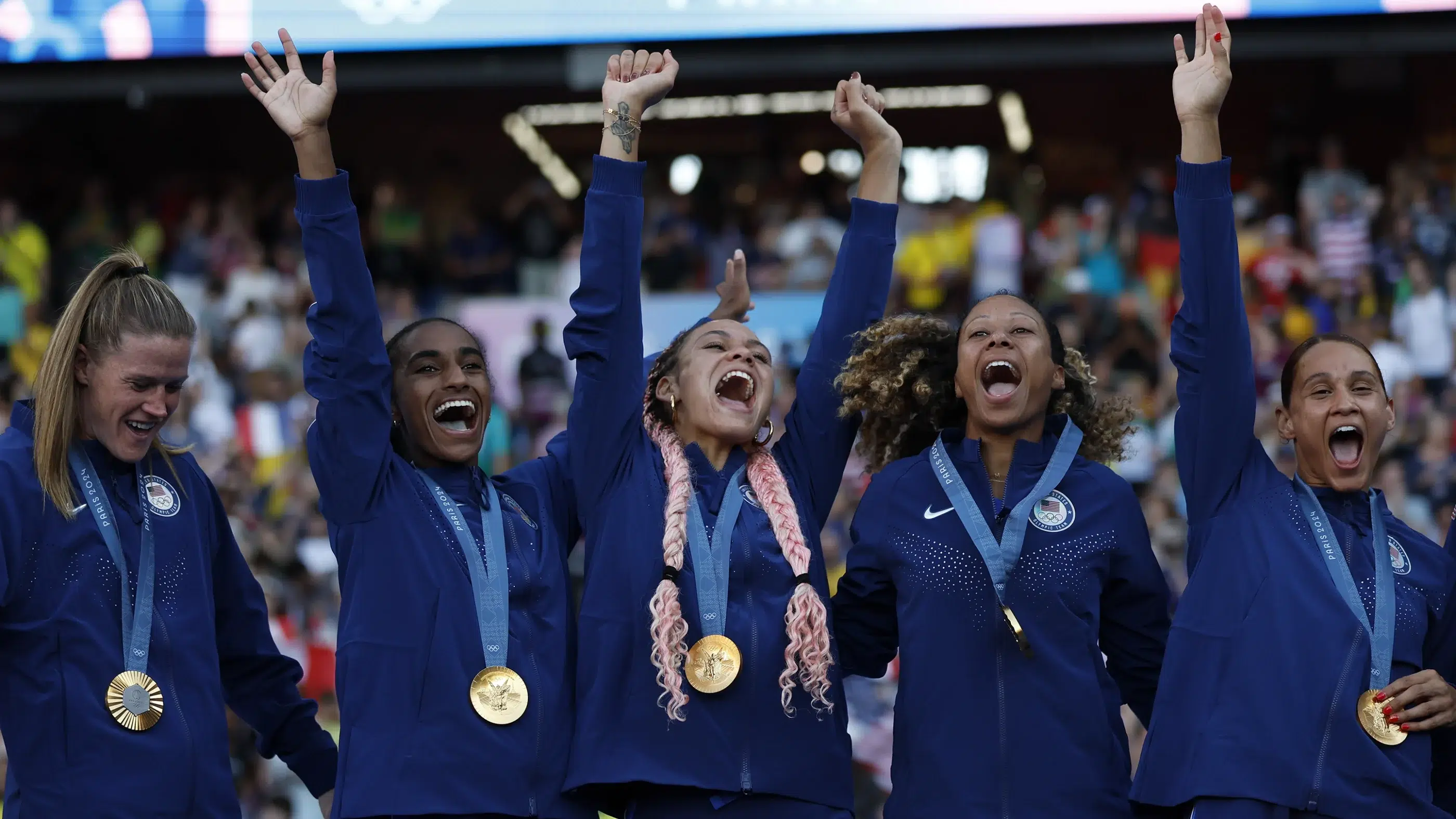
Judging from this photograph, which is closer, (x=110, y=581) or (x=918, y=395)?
(x=110, y=581)

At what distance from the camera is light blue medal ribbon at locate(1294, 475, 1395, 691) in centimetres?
389

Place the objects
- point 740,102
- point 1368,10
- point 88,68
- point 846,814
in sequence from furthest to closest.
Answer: point 740,102
point 88,68
point 1368,10
point 846,814

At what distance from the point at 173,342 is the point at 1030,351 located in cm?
206

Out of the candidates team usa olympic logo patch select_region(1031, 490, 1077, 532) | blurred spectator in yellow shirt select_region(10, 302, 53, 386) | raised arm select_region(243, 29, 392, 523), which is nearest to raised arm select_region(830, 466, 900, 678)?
team usa olympic logo patch select_region(1031, 490, 1077, 532)

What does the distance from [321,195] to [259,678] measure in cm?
132

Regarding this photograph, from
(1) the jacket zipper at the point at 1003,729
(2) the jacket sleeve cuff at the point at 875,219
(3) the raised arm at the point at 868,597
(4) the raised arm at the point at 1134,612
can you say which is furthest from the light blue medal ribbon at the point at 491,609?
(4) the raised arm at the point at 1134,612

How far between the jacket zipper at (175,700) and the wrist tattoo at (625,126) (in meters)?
1.56

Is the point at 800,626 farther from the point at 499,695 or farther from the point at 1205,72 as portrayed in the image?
the point at 1205,72

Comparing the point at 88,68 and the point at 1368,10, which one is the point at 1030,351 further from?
the point at 88,68

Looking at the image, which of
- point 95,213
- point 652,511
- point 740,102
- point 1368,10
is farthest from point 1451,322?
point 95,213

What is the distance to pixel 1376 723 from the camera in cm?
384

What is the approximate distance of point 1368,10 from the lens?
428 inches

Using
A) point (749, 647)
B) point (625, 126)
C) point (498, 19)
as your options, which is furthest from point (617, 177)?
point (498, 19)

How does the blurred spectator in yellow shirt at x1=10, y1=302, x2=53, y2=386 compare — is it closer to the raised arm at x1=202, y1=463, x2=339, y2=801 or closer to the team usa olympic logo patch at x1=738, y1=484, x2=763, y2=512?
the raised arm at x1=202, y1=463, x2=339, y2=801
